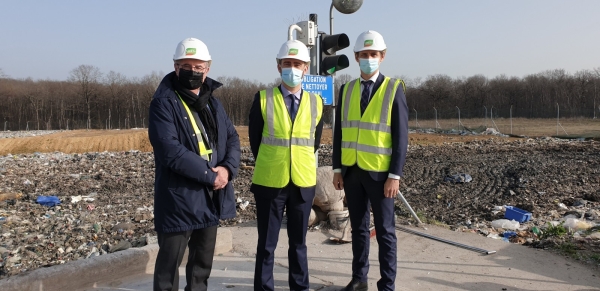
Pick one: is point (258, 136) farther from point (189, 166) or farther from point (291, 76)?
point (189, 166)

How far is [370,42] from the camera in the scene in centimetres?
398

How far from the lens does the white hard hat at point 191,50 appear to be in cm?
331

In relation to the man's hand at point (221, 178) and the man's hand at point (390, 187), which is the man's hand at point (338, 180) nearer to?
the man's hand at point (390, 187)

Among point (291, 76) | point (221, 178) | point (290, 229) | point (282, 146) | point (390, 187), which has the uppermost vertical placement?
point (291, 76)

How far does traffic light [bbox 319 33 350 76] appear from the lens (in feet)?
20.7

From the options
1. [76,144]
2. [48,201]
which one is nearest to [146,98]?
[76,144]

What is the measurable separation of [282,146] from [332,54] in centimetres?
319

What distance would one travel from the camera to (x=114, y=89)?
73000 mm

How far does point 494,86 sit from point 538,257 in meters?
76.1

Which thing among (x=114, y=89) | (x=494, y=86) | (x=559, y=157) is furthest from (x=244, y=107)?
(x=559, y=157)

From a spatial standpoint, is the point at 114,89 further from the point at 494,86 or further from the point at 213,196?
the point at 213,196

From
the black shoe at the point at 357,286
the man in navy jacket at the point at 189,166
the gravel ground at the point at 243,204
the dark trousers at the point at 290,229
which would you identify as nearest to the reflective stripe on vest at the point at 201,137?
the man in navy jacket at the point at 189,166

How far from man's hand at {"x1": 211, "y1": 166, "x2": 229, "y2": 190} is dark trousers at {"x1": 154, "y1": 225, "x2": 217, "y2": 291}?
358 mm

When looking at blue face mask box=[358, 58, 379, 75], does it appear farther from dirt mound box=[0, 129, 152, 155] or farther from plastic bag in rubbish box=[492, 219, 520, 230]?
dirt mound box=[0, 129, 152, 155]
